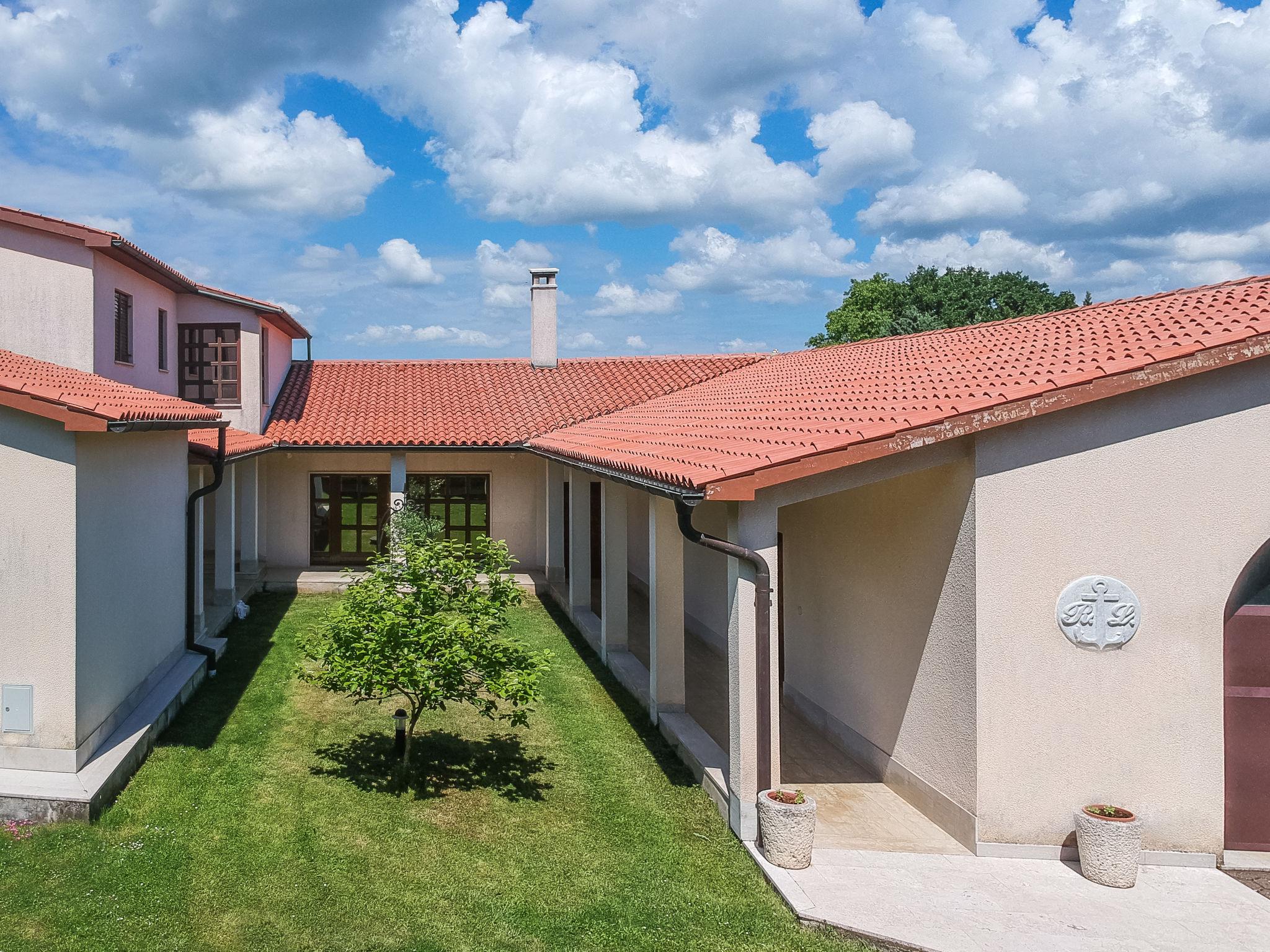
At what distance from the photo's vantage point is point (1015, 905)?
616cm

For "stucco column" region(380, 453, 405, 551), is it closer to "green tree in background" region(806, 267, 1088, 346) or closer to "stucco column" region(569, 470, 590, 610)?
"stucco column" region(569, 470, 590, 610)

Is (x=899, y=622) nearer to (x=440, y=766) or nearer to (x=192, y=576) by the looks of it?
(x=440, y=766)

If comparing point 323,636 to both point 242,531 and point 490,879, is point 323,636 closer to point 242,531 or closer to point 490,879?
point 490,879

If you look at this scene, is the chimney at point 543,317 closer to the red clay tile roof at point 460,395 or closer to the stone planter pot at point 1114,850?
the red clay tile roof at point 460,395

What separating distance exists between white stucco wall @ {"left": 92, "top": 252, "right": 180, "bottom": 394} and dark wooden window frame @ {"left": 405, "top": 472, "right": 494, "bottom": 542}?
521 centimetres

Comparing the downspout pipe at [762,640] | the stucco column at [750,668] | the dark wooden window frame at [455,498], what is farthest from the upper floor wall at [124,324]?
the stucco column at [750,668]

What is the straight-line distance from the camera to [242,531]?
725 inches

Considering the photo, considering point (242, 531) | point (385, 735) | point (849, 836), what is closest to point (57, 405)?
point (385, 735)

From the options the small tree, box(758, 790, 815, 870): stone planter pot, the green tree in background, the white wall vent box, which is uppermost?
the green tree in background

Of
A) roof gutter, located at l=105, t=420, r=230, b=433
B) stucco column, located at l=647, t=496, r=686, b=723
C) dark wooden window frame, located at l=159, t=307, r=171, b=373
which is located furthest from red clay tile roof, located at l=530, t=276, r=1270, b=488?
dark wooden window frame, located at l=159, t=307, r=171, b=373

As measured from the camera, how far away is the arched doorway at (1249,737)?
23.0ft

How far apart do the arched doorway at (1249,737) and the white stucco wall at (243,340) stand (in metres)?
15.9

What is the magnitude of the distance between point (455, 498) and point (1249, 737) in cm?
1556

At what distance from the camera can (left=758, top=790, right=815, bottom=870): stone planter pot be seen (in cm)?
644
